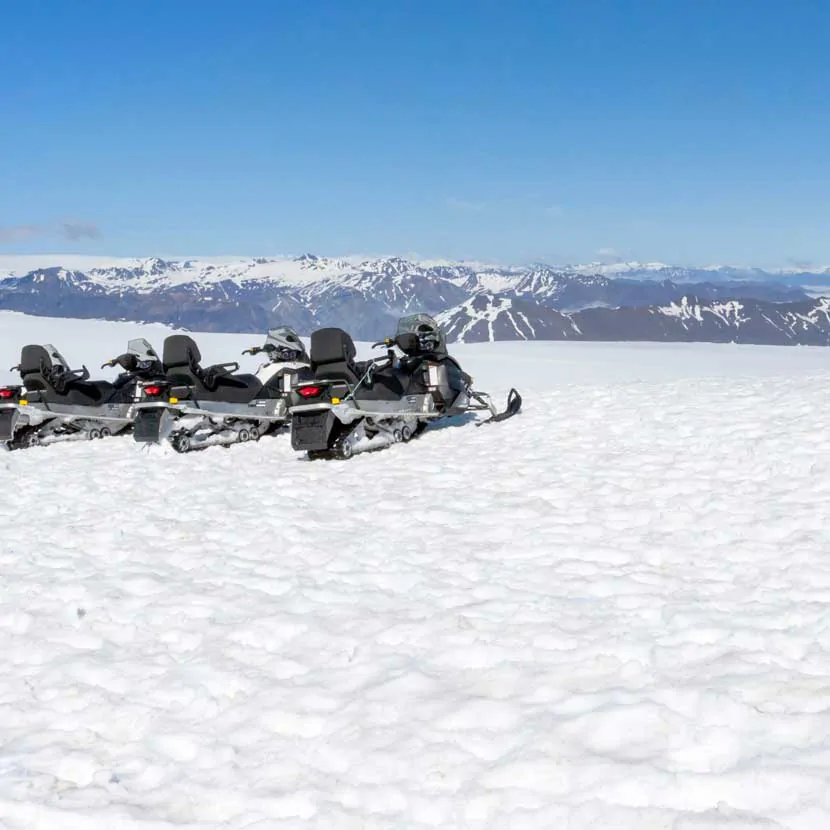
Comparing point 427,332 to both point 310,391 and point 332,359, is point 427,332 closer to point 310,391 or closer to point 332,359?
point 332,359

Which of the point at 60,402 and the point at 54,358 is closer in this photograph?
the point at 60,402

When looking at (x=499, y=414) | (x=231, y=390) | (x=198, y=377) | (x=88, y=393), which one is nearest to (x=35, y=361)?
(x=88, y=393)

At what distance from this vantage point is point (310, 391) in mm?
12289

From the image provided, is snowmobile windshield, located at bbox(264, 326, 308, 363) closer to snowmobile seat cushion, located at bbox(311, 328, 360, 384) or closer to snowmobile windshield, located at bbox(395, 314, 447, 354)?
snowmobile seat cushion, located at bbox(311, 328, 360, 384)

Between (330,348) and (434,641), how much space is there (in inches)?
→ 296

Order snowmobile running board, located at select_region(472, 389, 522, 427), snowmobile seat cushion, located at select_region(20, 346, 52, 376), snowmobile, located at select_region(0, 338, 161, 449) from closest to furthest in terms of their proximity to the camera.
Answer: snowmobile running board, located at select_region(472, 389, 522, 427)
snowmobile, located at select_region(0, 338, 161, 449)
snowmobile seat cushion, located at select_region(20, 346, 52, 376)

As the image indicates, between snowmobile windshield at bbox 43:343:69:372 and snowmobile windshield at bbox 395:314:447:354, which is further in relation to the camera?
snowmobile windshield at bbox 43:343:69:372

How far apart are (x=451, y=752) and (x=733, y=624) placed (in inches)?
98.1

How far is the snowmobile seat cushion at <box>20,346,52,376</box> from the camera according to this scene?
48.1ft

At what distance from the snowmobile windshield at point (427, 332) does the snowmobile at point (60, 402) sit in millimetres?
4447

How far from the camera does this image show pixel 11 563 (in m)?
7.57

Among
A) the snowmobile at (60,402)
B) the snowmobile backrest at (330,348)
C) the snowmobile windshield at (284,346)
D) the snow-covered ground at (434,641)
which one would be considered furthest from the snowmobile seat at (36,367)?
the snowmobile backrest at (330,348)

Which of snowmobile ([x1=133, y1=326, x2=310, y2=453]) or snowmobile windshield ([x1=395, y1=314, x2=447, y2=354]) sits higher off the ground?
snowmobile windshield ([x1=395, y1=314, x2=447, y2=354])

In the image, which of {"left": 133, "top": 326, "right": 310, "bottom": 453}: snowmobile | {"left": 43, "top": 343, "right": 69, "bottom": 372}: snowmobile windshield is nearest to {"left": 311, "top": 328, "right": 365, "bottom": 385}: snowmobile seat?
{"left": 133, "top": 326, "right": 310, "bottom": 453}: snowmobile
